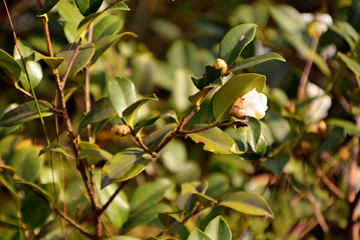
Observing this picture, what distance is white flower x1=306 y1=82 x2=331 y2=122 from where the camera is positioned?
76cm

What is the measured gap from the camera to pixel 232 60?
1.46ft

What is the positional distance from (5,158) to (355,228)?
0.83 meters

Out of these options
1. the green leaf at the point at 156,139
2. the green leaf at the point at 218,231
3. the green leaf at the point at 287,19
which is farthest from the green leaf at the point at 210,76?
the green leaf at the point at 287,19

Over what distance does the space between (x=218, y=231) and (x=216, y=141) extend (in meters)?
0.14

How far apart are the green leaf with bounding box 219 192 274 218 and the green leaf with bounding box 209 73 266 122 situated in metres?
0.15

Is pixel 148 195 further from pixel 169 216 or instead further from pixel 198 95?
pixel 198 95

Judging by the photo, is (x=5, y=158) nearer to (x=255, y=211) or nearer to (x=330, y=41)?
(x=255, y=211)

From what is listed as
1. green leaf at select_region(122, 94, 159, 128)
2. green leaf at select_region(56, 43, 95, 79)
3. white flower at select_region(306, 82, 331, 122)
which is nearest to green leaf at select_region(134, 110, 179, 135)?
green leaf at select_region(122, 94, 159, 128)

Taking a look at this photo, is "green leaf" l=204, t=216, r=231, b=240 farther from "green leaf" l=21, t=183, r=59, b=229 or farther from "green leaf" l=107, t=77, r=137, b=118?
"green leaf" l=21, t=183, r=59, b=229

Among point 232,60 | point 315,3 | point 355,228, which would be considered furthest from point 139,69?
point 315,3

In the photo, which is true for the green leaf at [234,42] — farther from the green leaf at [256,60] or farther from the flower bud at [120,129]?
the flower bud at [120,129]

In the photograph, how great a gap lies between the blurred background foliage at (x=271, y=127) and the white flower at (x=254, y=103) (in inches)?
8.7

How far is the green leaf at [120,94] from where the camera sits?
460 mm

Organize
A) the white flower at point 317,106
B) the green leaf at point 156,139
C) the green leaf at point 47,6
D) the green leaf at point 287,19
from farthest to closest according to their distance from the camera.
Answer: the green leaf at point 287,19, the white flower at point 317,106, the green leaf at point 156,139, the green leaf at point 47,6
